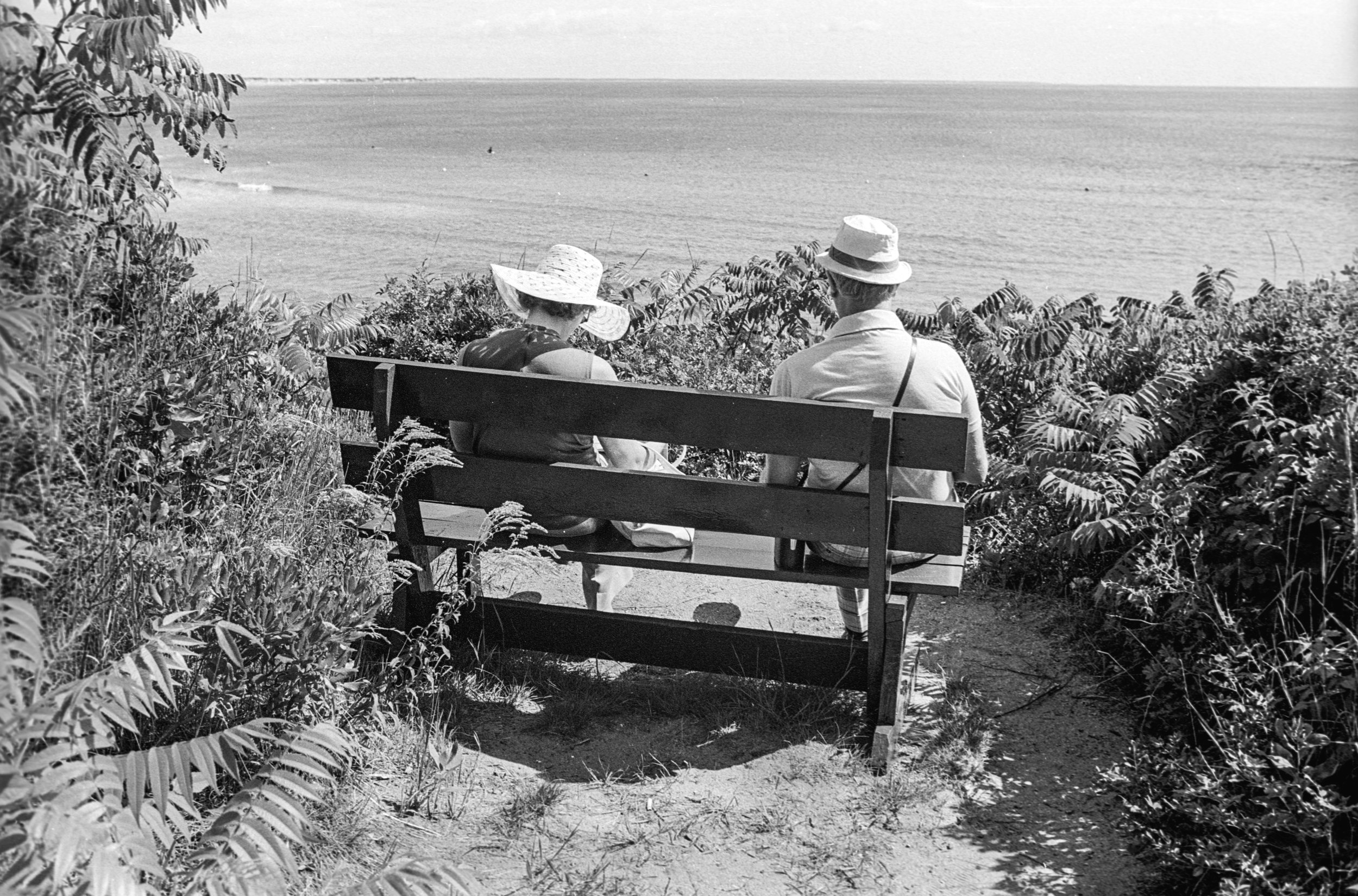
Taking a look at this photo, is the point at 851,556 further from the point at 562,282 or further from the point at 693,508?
the point at 562,282

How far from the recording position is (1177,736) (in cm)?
350

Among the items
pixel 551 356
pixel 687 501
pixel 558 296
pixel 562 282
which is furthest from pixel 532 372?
pixel 687 501

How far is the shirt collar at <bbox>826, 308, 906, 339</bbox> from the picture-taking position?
4.07 metres

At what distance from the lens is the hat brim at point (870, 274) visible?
4.07 m

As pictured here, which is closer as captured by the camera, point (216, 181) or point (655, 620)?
point (655, 620)

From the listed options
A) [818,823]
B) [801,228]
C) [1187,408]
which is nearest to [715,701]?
[818,823]

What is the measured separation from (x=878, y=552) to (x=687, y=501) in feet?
2.02

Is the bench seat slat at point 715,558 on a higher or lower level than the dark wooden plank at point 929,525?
lower

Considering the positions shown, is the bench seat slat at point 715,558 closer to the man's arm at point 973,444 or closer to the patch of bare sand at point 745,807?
the man's arm at point 973,444

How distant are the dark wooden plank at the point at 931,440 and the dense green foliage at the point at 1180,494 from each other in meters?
0.97

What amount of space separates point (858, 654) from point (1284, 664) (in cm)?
131

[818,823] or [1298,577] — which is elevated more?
[1298,577]

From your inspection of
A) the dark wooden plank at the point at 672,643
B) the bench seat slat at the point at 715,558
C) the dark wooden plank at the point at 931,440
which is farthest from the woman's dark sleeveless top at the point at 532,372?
the dark wooden plank at the point at 931,440

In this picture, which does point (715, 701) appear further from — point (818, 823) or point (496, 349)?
point (496, 349)
